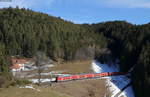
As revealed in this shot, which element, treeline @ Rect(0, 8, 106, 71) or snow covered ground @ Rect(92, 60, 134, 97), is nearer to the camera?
snow covered ground @ Rect(92, 60, 134, 97)

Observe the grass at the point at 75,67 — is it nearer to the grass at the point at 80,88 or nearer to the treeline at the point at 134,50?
the treeline at the point at 134,50

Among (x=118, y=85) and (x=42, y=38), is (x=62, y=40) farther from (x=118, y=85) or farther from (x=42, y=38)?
(x=118, y=85)

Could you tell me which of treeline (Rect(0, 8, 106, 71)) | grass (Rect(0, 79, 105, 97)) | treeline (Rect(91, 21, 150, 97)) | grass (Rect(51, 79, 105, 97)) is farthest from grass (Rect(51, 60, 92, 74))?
grass (Rect(51, 79, 105, 97))

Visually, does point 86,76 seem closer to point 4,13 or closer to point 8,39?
point 8,39

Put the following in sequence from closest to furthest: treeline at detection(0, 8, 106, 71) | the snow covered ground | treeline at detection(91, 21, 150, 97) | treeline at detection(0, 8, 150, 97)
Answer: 1. the snow covered ground
2. treeline at detection(91, 21, 150, 97)
3. treeline at detection(0, 8, 150, 97)
4. treeline at detection(0, 8, 106, 71)

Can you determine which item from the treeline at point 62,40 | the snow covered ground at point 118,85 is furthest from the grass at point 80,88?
the treeline at point 62,40

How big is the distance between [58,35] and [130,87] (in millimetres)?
68763

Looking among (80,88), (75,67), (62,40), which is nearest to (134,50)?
(75,67)

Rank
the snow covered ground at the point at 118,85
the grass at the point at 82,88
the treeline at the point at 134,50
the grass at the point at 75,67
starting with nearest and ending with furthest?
the grass at the point at 82,88, the snow covered ground at the point at 118,85, the treeline at the point at 134,50, the grass at the point at 75,67

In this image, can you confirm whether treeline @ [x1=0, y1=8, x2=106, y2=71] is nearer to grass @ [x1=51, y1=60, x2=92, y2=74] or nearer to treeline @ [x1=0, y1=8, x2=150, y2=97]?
treeline @ [x1=0, y1=8, x2=150, y2=97]

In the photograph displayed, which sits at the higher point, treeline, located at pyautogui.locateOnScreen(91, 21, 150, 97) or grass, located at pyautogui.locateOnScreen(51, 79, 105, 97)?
treeline, located at pyautogui.locateOnScreen(91, 21, 150, 97)

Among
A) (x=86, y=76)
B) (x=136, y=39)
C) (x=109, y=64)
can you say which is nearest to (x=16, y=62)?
(x=86, y=76)

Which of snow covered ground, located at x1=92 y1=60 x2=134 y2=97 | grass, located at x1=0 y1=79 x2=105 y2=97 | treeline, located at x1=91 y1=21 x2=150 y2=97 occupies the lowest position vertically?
snow covered ground, located at x1=92 y1=60 x2=134 y2=97

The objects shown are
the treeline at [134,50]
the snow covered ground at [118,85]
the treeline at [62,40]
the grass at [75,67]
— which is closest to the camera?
the snow covered ground at [118,85]
